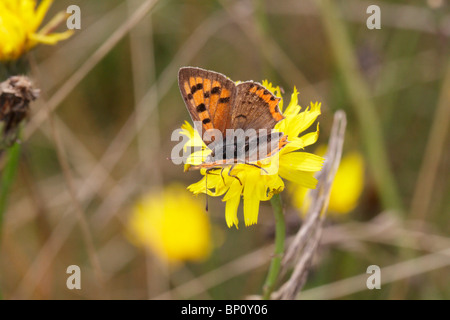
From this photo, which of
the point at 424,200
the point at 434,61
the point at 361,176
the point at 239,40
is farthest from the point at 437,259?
the point at 239,40

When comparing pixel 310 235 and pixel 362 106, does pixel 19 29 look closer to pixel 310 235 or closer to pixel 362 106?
pixel 310 235

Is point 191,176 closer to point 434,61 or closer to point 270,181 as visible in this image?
point 434,61

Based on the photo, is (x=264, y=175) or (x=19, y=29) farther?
(x=19, y=29)

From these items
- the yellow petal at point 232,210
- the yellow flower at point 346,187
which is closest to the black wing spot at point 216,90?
the yellow petal at point 232,210

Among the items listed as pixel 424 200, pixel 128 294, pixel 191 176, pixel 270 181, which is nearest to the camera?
pixel 270 181

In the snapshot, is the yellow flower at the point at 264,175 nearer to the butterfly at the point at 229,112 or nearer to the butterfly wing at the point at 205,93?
the butterfly at the point at 229,112

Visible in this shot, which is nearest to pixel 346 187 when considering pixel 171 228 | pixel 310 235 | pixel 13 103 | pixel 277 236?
pixel 171 228
